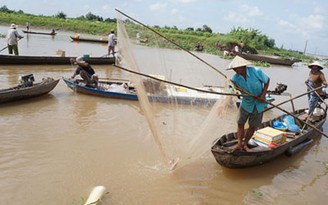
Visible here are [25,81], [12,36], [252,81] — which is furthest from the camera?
[12,36]

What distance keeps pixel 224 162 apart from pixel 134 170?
140 centimetres

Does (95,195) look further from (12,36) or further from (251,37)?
(251,37)

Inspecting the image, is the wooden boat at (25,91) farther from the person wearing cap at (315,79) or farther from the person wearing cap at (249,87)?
the person wearing cap at (315,79)

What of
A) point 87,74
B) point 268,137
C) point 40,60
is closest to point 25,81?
point 87,74

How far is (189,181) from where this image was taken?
4.17m

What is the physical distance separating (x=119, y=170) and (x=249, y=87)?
232cm

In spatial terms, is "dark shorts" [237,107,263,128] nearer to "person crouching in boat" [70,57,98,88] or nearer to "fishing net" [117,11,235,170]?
"fishing net" [117,11,235,170]

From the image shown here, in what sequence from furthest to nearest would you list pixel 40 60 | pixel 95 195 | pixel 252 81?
pixel 40 60, pixel 252 81, pixel 95 195

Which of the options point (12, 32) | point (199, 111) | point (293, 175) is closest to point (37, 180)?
point (199, 111)

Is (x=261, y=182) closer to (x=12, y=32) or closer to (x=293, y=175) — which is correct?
(x=293, y=175)

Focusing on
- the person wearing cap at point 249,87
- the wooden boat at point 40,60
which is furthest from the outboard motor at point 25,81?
the person wearing cap at point 249,87

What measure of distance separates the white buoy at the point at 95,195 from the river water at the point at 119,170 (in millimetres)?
110

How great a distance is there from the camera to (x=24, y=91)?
269 inches

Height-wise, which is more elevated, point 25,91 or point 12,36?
point 12,36
